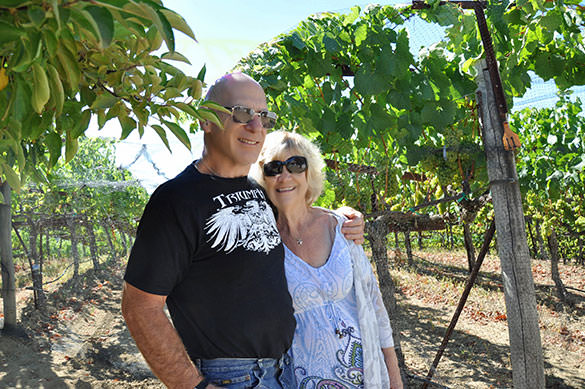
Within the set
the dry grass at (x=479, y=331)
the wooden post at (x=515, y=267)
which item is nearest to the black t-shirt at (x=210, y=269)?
the wooden post at (x=515, y=267)

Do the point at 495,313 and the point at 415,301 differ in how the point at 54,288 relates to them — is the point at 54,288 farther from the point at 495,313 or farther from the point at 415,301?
the point at 495,313

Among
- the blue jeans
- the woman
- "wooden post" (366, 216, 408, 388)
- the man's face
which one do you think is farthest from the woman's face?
"wooden post" (366, 216, 408, 388)

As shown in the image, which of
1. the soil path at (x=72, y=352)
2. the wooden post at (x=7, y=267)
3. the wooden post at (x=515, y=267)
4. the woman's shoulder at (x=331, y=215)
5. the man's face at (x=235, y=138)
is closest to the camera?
the man's face at (x=235, y=138)

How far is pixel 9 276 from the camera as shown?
7.59 metres

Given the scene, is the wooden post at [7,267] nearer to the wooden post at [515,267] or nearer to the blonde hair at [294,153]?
the blonde hair at [294,153]

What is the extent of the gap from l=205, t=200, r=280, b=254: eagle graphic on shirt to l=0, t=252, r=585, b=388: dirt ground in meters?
2.86

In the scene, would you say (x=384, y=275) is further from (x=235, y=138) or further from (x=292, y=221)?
(x=235, y=138)

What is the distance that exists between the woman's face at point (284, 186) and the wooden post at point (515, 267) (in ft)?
5.18

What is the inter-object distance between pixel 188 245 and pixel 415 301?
9.77 metres

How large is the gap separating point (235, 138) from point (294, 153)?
420 millimetres

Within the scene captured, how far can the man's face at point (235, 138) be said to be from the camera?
1.64 metres

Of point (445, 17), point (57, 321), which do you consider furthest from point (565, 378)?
point (57, 321)

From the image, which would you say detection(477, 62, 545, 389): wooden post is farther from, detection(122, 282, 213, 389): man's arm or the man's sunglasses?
detection(122, 282, 213, 389): man's arm

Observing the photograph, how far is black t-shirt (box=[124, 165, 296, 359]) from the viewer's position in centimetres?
134
